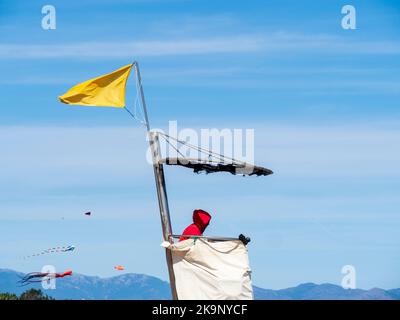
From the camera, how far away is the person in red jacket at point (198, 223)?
33.2 m

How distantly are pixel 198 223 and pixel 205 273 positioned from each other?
1.61 m

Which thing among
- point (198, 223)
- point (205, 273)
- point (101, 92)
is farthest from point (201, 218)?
point (101, 92)

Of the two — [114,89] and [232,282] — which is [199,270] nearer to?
[232,282]

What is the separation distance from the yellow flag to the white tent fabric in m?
4.70

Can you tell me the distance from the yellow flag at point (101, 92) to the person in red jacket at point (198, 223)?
13.4ft

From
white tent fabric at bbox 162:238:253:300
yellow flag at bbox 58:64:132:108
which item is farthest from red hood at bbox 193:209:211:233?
yellow flag at bbox 58:64:132:108

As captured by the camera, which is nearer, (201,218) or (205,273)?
(205,273)

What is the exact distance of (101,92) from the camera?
33094 mm

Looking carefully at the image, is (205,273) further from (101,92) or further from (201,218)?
(101,92)

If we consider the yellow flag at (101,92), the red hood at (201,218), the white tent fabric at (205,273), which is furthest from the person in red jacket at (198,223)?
the yellow flag at (101,92)
